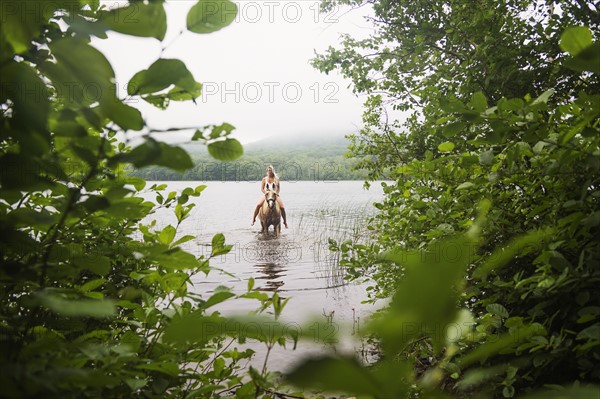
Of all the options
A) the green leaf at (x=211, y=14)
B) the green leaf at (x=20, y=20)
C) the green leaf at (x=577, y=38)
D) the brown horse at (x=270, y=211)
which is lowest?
the brown horse at (x=270, y=211)

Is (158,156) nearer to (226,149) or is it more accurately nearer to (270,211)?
(226,149)

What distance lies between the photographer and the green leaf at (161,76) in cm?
59

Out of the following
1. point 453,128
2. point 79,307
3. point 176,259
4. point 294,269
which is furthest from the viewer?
point 294,269

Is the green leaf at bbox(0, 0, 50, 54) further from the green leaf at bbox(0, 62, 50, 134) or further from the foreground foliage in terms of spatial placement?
the foreground foliage

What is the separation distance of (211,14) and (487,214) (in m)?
1.33

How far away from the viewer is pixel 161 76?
1.95 feet

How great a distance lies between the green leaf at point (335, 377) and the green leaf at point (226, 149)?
0.52 m

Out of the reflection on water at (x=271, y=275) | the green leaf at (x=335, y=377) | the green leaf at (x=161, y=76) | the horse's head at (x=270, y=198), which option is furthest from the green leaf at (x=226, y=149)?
the horse's head at (x=270, y=198)

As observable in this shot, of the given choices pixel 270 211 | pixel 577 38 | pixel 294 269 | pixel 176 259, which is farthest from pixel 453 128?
pixel 270 211

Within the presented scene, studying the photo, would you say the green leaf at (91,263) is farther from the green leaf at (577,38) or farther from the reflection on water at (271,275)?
the reflection on water at (271,275)

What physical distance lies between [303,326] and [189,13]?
513 millimetres

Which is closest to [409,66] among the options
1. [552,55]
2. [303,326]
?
[552,55]

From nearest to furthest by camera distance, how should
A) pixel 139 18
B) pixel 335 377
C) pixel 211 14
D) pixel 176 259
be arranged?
pixel 335 377
pixel 139 18
pixel 211 14
pixel 176 259

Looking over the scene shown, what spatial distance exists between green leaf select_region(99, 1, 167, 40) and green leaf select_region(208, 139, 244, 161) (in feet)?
0.76
